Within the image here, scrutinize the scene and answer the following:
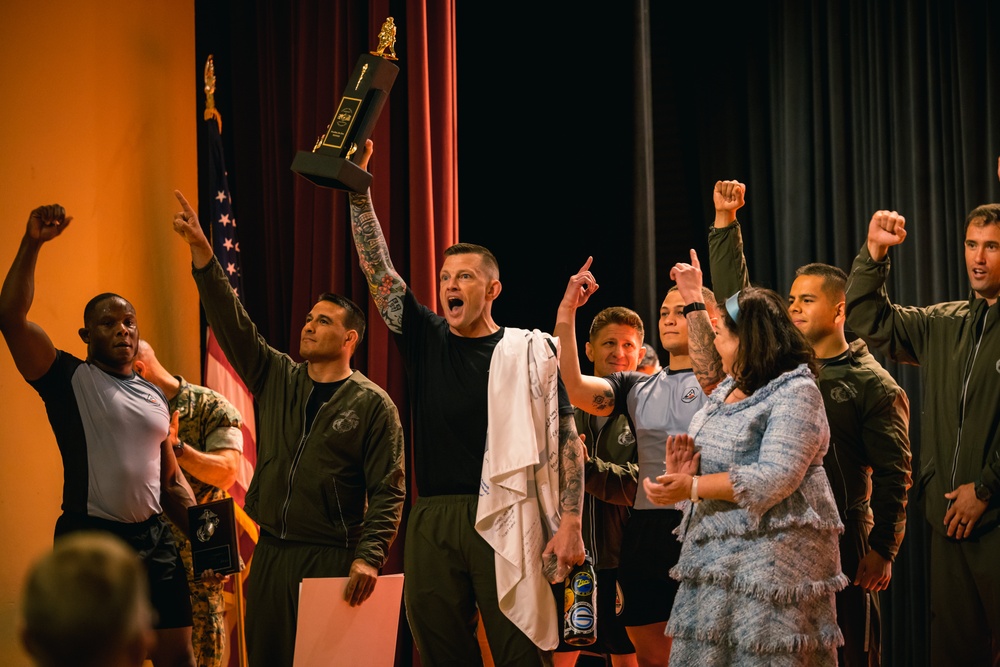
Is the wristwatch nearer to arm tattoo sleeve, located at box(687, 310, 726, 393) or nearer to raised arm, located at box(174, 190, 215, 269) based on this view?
arm tattoo sleeve, located at box(687, 310, 726, 393)

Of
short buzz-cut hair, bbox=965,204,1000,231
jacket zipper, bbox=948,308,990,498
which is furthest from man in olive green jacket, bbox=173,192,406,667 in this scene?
short buzz-cut hair, bbox=965,204,1000,231

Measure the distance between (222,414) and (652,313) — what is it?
2.23 m

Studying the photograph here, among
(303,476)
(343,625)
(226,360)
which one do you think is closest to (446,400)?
(303,476)

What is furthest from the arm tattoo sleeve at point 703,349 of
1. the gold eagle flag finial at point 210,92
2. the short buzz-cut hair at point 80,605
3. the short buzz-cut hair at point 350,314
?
the gold eagle flag finial at point 210,92

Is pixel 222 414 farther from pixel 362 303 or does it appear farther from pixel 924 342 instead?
pixel 924 342

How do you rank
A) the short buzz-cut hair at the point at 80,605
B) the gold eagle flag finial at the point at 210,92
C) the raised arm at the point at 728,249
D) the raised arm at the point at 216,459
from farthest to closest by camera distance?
the gold eagle flag finial at the point at 210,92
the raised arm at the point at 216,459
the raised arm at the point at 728,249
the short buzz-cut hair at the point at 80,605

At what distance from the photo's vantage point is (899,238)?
139 inches

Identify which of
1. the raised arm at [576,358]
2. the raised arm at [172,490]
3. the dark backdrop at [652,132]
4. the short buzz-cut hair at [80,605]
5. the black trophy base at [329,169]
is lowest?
the raised arm at [172,490]

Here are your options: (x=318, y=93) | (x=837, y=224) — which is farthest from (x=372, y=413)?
(x=837, y=224)

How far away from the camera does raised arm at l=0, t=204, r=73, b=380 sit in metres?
3.14

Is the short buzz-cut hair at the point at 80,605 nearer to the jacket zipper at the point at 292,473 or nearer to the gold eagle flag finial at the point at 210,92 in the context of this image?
the jacket zipper at the point at 292,473

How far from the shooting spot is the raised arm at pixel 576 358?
3.28m

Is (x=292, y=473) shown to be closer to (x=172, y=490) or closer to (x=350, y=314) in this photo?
(x=172, y=490)

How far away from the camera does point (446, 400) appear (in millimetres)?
3195
